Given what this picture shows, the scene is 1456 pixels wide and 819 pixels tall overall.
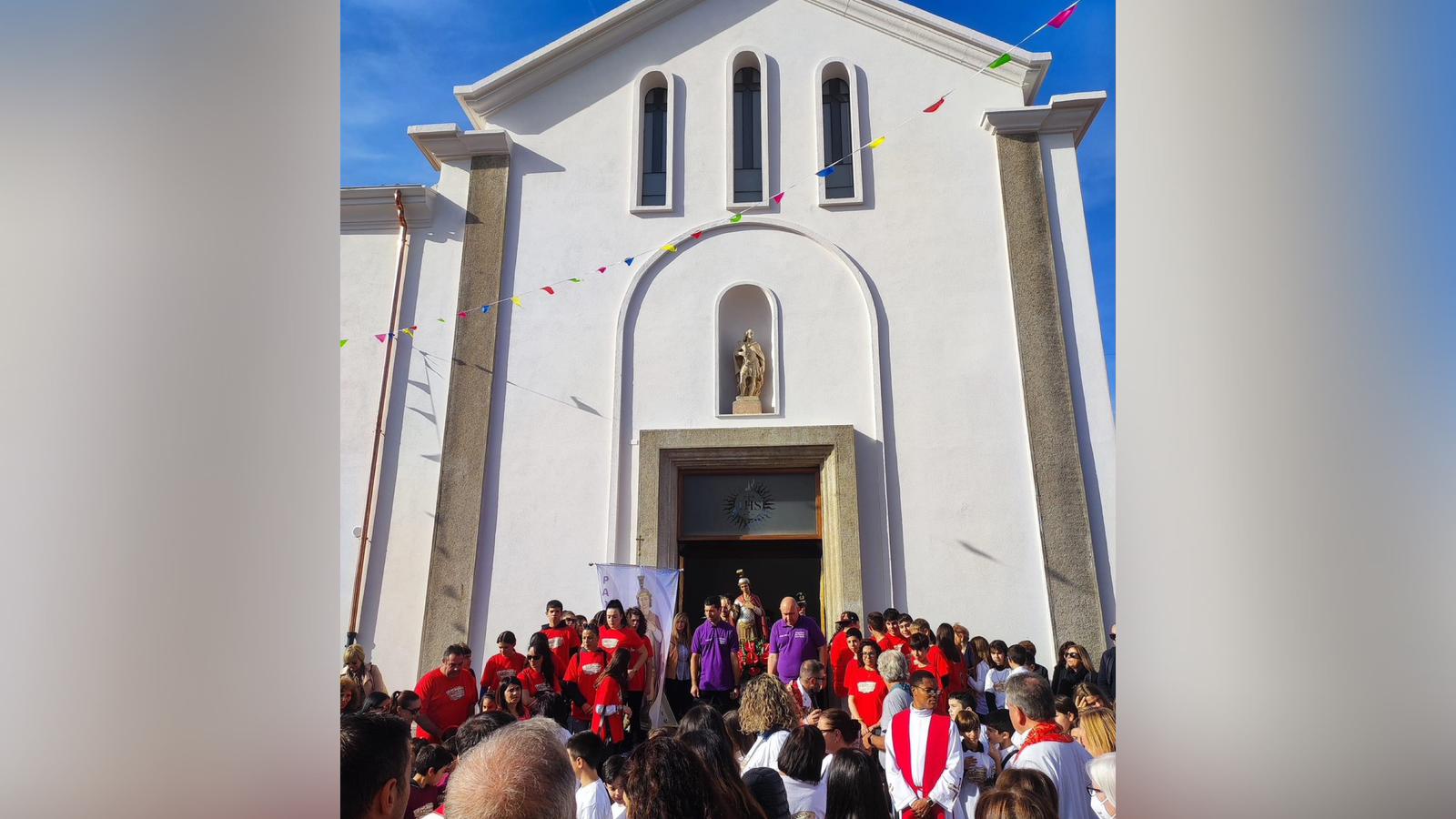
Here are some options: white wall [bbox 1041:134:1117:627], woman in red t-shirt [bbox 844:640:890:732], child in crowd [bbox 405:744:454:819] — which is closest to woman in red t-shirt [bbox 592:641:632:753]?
woman in red t-shirt [bbox 844:640:890:732]

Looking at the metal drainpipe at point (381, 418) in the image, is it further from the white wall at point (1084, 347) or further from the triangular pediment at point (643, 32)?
the white wall at point (1084, 347)

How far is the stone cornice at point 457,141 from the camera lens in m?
12.6

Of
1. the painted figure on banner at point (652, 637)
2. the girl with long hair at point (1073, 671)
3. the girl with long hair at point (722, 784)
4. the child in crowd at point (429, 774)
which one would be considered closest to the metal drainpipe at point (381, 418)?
the painted figure on banner at point (652, 637)

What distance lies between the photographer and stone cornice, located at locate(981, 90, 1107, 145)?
1216 cm

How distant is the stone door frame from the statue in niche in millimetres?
318

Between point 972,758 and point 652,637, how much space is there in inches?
187

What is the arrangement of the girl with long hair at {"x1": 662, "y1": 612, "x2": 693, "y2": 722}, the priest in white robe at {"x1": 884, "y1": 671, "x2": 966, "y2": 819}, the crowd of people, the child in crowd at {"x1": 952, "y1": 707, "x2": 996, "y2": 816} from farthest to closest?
the girl with long hair at {"x1": 662, "y1": 612, "x2": 693, "y2": 722}
the child in crowd at {"x1": 952, "y1": 707, "x2": 996, "y2": 816}
the priest in white robe at {"x1": 884, "y1": 671, "x2": 966, "y2": 819}
the crowd of people

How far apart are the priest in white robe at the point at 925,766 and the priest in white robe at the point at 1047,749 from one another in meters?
0.42

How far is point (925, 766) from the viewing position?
5.00m

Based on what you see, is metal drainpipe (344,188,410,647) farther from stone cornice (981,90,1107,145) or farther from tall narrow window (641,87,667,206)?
stone cornice (981,90,1107,145)

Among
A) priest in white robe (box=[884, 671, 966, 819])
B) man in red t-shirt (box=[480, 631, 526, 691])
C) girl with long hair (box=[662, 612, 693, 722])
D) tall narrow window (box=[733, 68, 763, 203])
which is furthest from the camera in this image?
tall narrow window (box=[733, 68, 763, 203])

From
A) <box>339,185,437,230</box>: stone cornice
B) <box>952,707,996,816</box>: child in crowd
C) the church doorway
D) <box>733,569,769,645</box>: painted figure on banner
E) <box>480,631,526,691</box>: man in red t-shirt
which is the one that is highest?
<box>339,185,437,230</box>: stone cornice
